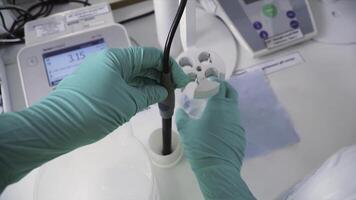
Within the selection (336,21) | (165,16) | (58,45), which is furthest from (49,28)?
(336,21)

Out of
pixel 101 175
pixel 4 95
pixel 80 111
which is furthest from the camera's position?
pixel 4 95

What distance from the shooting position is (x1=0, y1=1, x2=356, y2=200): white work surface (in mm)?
551

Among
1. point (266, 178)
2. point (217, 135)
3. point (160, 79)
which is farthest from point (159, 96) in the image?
point (266, 178)

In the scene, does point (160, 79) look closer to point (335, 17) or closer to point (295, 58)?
point (295, 58)

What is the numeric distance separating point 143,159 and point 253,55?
0.98 feet

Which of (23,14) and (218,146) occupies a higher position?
(23,14)

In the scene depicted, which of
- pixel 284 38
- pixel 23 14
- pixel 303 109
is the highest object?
pixel 23 14

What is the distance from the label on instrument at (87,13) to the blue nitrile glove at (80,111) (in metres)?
0.24

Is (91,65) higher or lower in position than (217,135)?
higher

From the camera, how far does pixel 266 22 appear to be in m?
0.69

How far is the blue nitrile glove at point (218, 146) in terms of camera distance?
48 cm

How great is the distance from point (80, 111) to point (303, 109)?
408 mm

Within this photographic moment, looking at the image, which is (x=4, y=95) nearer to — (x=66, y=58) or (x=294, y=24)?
(x=66, y=58)

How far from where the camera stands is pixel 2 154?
329 mm
